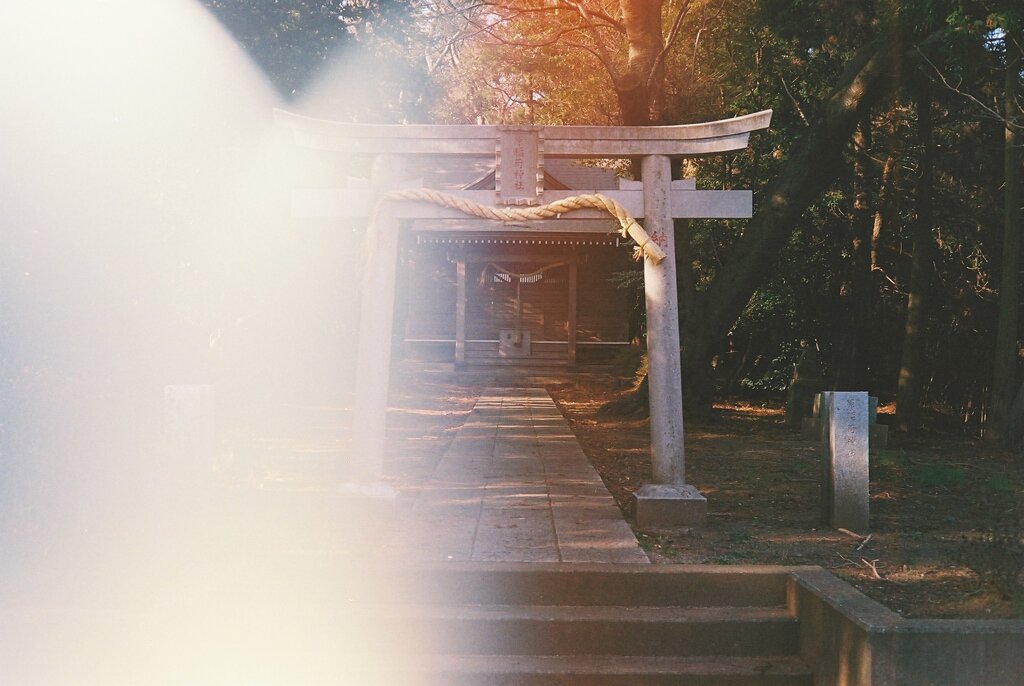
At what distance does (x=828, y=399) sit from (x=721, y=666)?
2.84 m

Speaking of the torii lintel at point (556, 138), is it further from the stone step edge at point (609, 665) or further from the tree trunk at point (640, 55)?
the tree trunk at point (640, 55)

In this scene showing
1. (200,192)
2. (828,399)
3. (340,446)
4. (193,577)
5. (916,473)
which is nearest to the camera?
(193,577)

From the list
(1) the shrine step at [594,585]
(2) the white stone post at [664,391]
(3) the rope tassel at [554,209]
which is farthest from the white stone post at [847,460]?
(1) the shrine step at [594,585]

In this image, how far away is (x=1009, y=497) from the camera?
348 inches

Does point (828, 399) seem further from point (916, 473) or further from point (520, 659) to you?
point (916, 473)

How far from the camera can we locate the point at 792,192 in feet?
46.3

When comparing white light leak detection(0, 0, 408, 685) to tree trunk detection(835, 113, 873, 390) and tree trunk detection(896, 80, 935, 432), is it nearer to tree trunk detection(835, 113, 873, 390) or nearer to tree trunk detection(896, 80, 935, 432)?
tree trunk detection(896, 80, 935, 432)

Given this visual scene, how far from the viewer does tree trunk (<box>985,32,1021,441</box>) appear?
13000mm

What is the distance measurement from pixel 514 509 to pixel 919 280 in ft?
32.1

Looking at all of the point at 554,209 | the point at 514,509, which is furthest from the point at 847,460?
the point at 554,209

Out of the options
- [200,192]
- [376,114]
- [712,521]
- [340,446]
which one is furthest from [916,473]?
[376,114]

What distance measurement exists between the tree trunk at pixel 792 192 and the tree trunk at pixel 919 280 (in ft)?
5.36

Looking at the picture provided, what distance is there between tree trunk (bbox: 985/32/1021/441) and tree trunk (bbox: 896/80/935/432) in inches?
56.3

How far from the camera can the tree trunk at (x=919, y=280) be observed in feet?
48.8
